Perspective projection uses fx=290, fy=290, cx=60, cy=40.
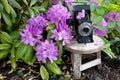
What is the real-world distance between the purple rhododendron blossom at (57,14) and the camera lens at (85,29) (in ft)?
0.49

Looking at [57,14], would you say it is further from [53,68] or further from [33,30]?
[53,68]

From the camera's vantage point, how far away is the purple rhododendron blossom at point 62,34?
2.36m

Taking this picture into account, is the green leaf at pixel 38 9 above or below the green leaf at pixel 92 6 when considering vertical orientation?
above

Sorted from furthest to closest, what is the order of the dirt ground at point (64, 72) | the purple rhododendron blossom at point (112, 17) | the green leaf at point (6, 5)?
the purple rhododendron blossom at point (112, 17) → the dirt ground at point (64, 72) → the green leaf at point (6, 5)

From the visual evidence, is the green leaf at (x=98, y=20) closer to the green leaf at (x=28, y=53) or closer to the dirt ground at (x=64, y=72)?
the dirt ground at (x=64, y=72)

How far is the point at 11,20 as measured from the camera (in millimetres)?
2455

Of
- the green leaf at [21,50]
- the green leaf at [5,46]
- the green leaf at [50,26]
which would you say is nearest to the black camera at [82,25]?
the green leaf at [50,26]

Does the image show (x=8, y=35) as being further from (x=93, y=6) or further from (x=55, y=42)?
(x=93, y=6)

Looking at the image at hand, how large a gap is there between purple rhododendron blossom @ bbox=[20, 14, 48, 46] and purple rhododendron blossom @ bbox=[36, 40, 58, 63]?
7cm

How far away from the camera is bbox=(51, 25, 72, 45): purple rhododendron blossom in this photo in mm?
2361

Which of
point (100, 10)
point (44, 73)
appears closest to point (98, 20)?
point (100, 10)

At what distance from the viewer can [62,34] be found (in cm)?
237

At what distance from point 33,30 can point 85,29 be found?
1.49 feet

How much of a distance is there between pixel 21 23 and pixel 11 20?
0.57 feet
